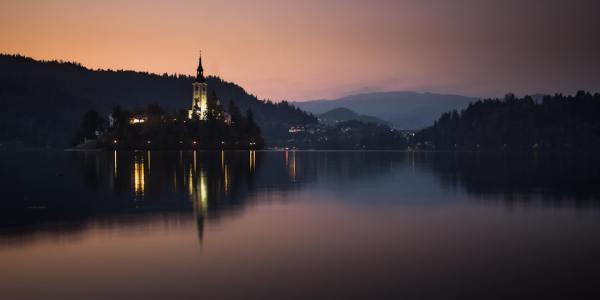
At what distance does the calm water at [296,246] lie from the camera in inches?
633

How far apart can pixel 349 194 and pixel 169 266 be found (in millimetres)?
27985

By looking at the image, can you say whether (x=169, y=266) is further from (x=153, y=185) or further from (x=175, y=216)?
(x=153, y=185)

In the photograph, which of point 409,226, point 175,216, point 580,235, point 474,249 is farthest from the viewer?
point 175,216

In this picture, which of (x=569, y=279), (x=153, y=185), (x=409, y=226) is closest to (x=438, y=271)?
(x=569, y=279)

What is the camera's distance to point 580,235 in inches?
981

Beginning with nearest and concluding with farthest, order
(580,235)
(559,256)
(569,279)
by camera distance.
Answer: (569,279) < (559,256) < (580,235)

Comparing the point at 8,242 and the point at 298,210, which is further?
the point at 298,210

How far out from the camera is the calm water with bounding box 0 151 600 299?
52.7 feet

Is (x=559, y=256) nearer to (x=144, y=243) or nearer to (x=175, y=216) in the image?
(x=144, y=243)

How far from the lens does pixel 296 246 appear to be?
2259cm

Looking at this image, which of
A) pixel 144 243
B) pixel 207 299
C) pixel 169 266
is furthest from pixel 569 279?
pixel 144 243

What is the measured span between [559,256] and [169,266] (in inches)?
532

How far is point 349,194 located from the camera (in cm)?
4528

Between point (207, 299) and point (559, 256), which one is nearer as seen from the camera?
point (207, 299)
